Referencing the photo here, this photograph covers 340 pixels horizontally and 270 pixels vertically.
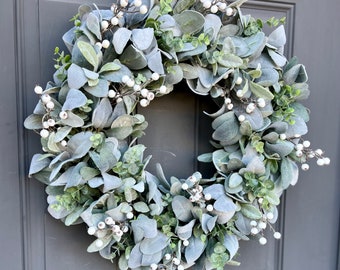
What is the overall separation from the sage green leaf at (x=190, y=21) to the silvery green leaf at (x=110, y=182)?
33 cm

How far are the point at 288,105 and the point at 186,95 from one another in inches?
10.0

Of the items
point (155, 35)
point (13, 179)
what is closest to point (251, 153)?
point (155, 35)

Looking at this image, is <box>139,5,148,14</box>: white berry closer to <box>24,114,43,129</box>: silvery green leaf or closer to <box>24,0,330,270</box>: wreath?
<box>24,0,330,270</box>: wreath

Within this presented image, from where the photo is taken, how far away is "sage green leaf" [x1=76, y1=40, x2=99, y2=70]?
0.60 meters

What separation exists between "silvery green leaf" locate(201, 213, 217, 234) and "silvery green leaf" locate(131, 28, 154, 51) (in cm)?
38

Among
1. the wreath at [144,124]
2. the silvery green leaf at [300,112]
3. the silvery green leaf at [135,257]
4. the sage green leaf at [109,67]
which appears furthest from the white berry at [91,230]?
the silvery green leaf at [300,112]

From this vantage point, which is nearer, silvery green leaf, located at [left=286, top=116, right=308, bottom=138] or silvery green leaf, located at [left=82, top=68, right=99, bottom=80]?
silvery green leaf, located at [left=82, top=68, right=99, bottom=80]

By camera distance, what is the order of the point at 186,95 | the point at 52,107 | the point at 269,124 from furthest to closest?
the point at 186,95 < the point at 269,124 < the point at 52,107

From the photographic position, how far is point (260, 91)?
70cm

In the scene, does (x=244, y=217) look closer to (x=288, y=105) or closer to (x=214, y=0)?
(x=288, y=105)

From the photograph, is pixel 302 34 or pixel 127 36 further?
pixel 302 34

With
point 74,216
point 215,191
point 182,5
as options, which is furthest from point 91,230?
point 182,5

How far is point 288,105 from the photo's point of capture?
760 millimetres

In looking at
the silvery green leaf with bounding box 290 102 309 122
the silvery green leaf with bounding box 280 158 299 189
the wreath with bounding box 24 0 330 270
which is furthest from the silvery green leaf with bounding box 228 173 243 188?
the silvery green leaf with bounding box 290 102 309 122
